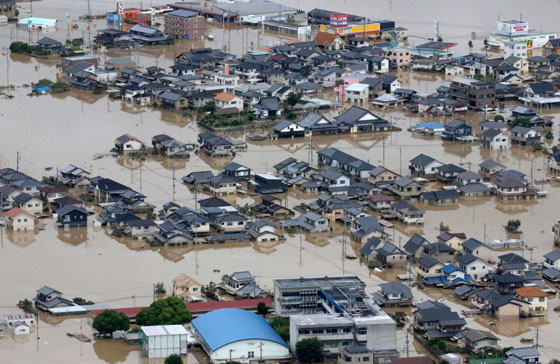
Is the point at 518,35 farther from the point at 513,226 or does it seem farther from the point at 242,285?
the point at 242,285

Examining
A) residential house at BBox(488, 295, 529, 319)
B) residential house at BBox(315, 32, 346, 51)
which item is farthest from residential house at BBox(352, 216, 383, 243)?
residential house at BBox(315, 32, 346, 51)

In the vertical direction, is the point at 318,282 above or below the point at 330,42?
below

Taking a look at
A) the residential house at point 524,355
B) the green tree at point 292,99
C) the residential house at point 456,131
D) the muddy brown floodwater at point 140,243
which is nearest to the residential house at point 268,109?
the green tree at point 292,99

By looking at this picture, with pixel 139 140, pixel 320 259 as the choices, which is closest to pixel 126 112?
pixel 139 140

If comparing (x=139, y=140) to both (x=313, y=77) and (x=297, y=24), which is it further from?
(x=297, y=24)

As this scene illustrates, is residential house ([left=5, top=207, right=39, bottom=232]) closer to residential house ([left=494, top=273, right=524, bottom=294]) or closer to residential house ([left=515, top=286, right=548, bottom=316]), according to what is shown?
residential house ([left=494, top=273, right=524, bottom=294])

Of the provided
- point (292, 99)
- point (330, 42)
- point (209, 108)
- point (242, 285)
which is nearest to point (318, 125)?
point (292, 99)
